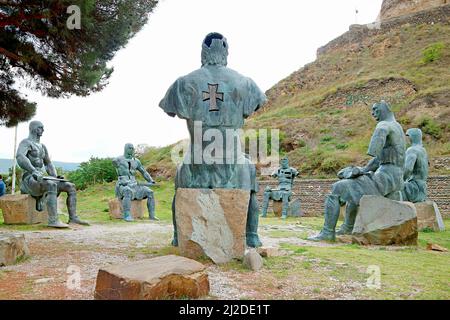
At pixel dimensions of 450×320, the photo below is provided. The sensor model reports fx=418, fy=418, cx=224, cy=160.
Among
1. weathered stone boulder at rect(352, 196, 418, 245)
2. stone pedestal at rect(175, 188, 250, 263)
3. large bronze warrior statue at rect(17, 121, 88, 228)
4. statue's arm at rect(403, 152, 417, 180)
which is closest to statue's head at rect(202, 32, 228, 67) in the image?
stone pedestal at rect(175, 188, 250, 263)

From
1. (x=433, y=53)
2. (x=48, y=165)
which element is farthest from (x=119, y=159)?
(x=433, y=53)

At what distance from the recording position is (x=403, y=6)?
5662 centimetres

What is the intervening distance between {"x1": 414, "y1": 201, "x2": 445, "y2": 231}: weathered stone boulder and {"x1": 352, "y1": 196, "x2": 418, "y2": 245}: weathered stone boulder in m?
3.12

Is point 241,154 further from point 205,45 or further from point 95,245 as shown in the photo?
point 95,245

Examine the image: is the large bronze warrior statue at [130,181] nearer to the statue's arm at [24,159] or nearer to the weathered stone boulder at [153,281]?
the statue's arm at [24,159]

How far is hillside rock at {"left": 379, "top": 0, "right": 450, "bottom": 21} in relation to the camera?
54353 mm

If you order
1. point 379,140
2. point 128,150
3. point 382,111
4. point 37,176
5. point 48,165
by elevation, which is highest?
point 382,111

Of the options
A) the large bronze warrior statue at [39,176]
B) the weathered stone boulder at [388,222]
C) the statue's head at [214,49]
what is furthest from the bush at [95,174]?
the statue's head at [214,49]

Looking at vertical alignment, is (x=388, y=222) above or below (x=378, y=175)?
below

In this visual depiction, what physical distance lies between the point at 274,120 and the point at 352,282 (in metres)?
29.5

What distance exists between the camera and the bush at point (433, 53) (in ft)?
124

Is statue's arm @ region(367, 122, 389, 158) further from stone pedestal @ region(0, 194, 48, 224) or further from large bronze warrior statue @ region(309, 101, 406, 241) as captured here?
stone pedestal @ region(0, 194, 48, 224)

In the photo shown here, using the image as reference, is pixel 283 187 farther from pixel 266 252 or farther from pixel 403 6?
pixel 403 6

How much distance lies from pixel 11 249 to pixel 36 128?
16.7 ft
